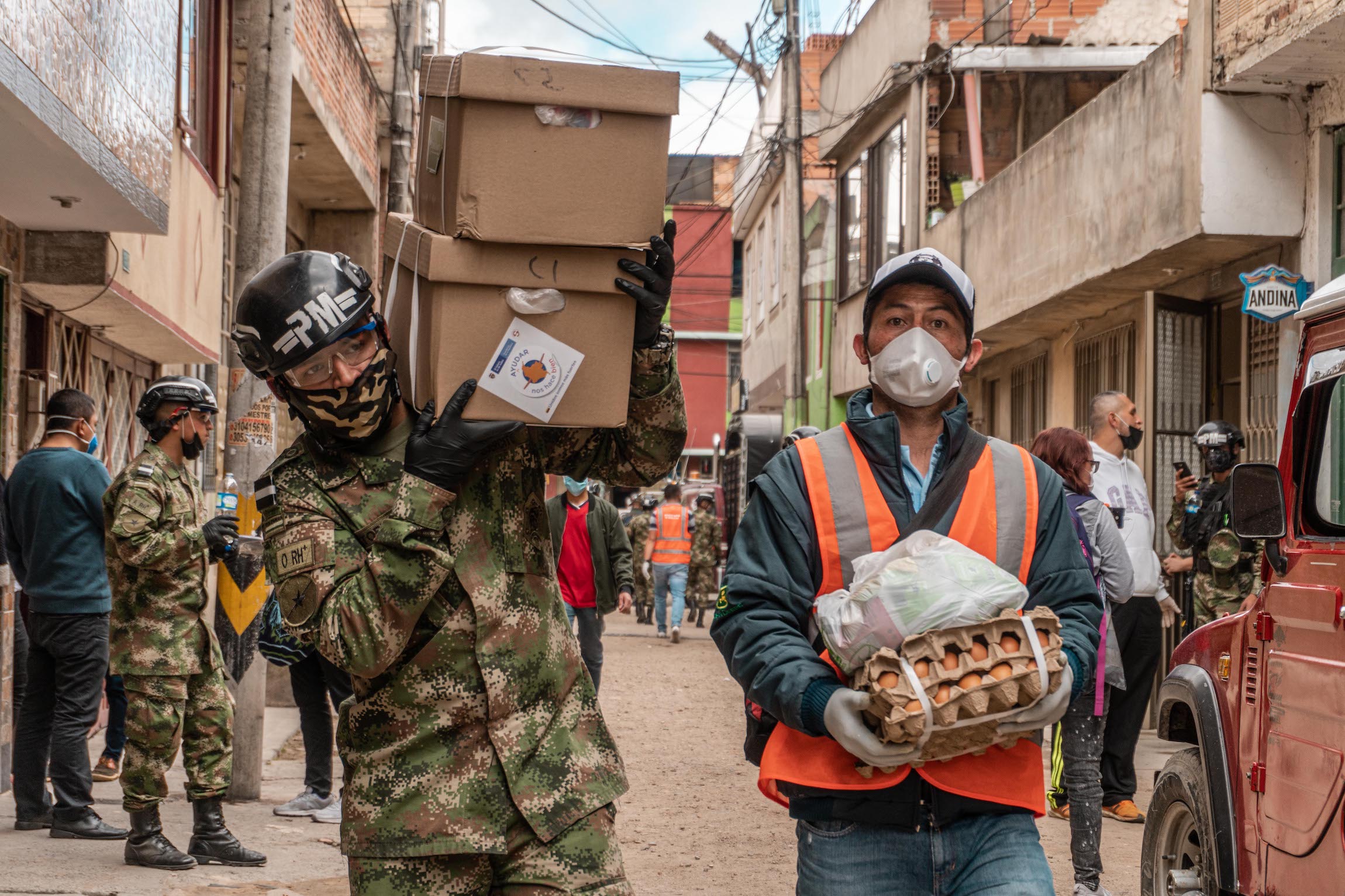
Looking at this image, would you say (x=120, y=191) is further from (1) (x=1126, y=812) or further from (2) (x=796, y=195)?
(2) (x=796, y=195)

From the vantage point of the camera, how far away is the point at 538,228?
301 cm

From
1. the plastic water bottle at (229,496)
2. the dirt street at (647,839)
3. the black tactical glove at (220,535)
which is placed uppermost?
the plastic water bottle at (229,496)

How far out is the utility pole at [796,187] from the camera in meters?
21.1

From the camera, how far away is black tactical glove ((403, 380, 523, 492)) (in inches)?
115

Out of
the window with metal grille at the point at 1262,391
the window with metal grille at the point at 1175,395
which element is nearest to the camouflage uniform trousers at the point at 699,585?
the window with metal grille at the point at 1175,395

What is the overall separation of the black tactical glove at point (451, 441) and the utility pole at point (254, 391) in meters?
4.32

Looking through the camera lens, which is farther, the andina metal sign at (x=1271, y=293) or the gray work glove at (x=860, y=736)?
the andina metal sign at (x=1271, y=293)

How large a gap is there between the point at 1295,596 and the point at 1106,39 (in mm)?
12652

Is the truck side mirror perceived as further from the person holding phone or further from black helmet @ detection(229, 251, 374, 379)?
the person holding phone

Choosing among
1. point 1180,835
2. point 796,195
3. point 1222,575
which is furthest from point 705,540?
point 1180,835

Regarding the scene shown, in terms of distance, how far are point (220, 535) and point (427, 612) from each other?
360 centimetres

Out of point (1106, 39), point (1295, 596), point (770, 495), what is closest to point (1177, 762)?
point (1295, 596)

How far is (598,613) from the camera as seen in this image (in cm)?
1024

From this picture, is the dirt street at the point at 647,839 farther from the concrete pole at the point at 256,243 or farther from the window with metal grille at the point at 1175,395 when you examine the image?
the window with metal grille at the point at 1175,395
